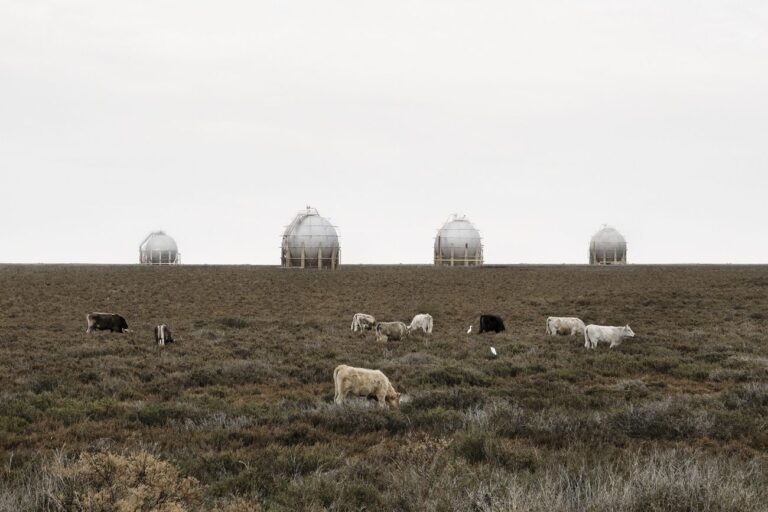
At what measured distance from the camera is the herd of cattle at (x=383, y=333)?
10.3 metres

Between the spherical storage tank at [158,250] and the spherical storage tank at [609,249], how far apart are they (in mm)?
61062

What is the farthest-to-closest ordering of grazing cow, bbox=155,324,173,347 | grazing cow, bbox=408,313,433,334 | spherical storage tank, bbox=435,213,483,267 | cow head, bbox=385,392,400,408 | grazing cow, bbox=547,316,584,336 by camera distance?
spherical storage tank, bbox=435,213,483,267, grazing cow, bbox=408,313,433,334, grazing cow, bbox=547,316,584,336, grazing cow, bbox=155,324,173,347, cow head, bbox=385,392,400,408

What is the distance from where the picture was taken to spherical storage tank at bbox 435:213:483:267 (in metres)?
75.8

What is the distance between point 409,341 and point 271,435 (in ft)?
36.4

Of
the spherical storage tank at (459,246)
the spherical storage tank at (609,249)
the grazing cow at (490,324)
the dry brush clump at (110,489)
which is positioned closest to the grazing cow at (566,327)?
the grazing cow at (490,324)

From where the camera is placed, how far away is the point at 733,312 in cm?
2711

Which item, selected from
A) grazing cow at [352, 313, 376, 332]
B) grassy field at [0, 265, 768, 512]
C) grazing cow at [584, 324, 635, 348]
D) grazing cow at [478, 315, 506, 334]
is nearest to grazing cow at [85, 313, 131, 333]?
grassy field at [0, 265, 768, 512]

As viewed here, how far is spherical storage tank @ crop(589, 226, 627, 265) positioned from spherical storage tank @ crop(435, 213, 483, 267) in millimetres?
23025

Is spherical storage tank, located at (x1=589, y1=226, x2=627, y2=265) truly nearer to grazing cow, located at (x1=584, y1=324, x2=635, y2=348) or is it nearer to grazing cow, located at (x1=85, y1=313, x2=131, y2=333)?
grazing cow, located at (x1=584, y1=324, x2=635, y2=348)

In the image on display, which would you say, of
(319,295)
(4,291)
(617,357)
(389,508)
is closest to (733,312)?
(617,357)

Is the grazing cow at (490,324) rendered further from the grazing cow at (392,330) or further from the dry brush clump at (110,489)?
the dry brush clump at (110,489)

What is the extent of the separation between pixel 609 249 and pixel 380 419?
87.7 meters

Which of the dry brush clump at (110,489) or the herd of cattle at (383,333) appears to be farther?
the herd of cattle at (383,333)

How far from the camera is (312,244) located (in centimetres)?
6297
